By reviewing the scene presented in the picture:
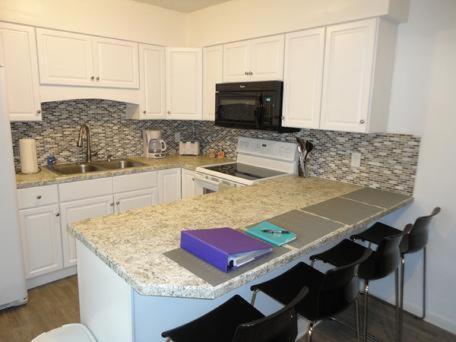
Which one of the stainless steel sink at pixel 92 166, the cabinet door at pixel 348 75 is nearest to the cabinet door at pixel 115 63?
the stainless steel sink at pixel 92 166

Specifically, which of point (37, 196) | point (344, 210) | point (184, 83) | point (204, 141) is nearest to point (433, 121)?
point (344, 210)

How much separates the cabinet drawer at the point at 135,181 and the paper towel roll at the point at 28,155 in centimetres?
68

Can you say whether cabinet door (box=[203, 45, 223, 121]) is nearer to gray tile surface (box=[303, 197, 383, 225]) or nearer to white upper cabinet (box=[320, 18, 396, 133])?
white upper cabinet (box=[320, 18, 396, 133])

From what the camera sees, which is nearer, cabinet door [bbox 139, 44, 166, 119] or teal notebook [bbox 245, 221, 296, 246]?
teal notebook [bbox 245, 221, 296, 246]

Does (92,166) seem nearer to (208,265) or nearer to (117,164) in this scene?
(117,164)

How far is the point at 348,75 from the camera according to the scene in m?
2.37

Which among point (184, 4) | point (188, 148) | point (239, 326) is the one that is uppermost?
point (184, 4)

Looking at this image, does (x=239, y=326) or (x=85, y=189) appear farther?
(x=85, y=189)

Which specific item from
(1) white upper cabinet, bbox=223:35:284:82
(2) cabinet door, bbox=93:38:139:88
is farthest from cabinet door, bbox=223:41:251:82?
(2) cabinet door, bbox=93:38:139:88

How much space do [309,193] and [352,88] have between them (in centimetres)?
81

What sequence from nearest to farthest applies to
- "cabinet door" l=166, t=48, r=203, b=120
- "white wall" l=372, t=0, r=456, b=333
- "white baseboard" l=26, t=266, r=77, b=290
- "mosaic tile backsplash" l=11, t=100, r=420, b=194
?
1. "white wall" l=372, t=0, r=456, b=333
2. "mosaic tile backsplash" l=11, t=100, r=420, b=194
3. "white baseboard" l=26, t=266, r=77, b=290
4. "cabinet door" l=166, t=48, r=203, b=120

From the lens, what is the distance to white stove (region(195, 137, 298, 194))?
9.60ft

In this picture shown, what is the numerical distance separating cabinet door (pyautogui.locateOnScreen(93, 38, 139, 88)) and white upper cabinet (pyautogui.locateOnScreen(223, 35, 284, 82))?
91 centimetres

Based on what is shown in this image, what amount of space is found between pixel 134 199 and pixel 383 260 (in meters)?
2.27
